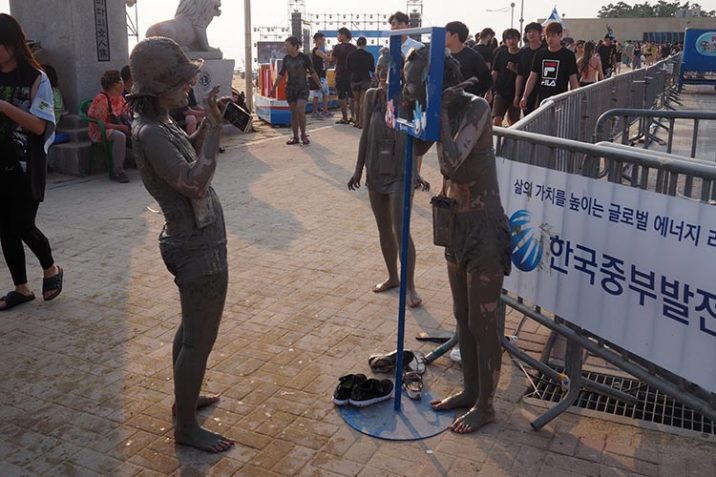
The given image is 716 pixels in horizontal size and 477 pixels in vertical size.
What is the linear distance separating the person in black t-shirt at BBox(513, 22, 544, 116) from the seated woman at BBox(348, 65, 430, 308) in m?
5.27

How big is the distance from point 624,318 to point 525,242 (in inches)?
32.4

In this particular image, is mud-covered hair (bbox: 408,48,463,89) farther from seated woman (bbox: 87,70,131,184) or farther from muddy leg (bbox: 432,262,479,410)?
seated woman (bbox: 87,70,131,184)

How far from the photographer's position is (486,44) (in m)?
14.1

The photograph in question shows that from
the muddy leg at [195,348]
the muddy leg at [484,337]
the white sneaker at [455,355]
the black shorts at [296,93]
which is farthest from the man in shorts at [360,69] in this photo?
the muddy leg at [195,348]

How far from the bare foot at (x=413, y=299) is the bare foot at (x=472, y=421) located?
171 cm

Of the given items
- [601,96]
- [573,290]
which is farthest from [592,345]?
[601,96]

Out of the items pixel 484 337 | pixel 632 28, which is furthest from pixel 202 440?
pixel 632 28

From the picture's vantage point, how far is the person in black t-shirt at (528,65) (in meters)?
10.2

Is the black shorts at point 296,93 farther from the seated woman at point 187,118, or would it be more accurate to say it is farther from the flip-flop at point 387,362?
the flip-flop at point 387,362

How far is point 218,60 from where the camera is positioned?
1468 cm

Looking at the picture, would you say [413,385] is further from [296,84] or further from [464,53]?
[296,84]

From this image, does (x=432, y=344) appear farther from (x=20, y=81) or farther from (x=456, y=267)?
(x=20, y=81)

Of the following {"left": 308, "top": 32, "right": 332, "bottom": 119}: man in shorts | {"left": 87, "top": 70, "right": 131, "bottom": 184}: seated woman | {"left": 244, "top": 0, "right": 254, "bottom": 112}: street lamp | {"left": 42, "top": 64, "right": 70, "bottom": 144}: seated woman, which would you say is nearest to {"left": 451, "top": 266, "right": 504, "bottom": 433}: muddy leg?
{"left": 87, "top": 70, "right": 131, "bottom": 184}: seated woman

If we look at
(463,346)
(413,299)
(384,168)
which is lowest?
(413,299)
